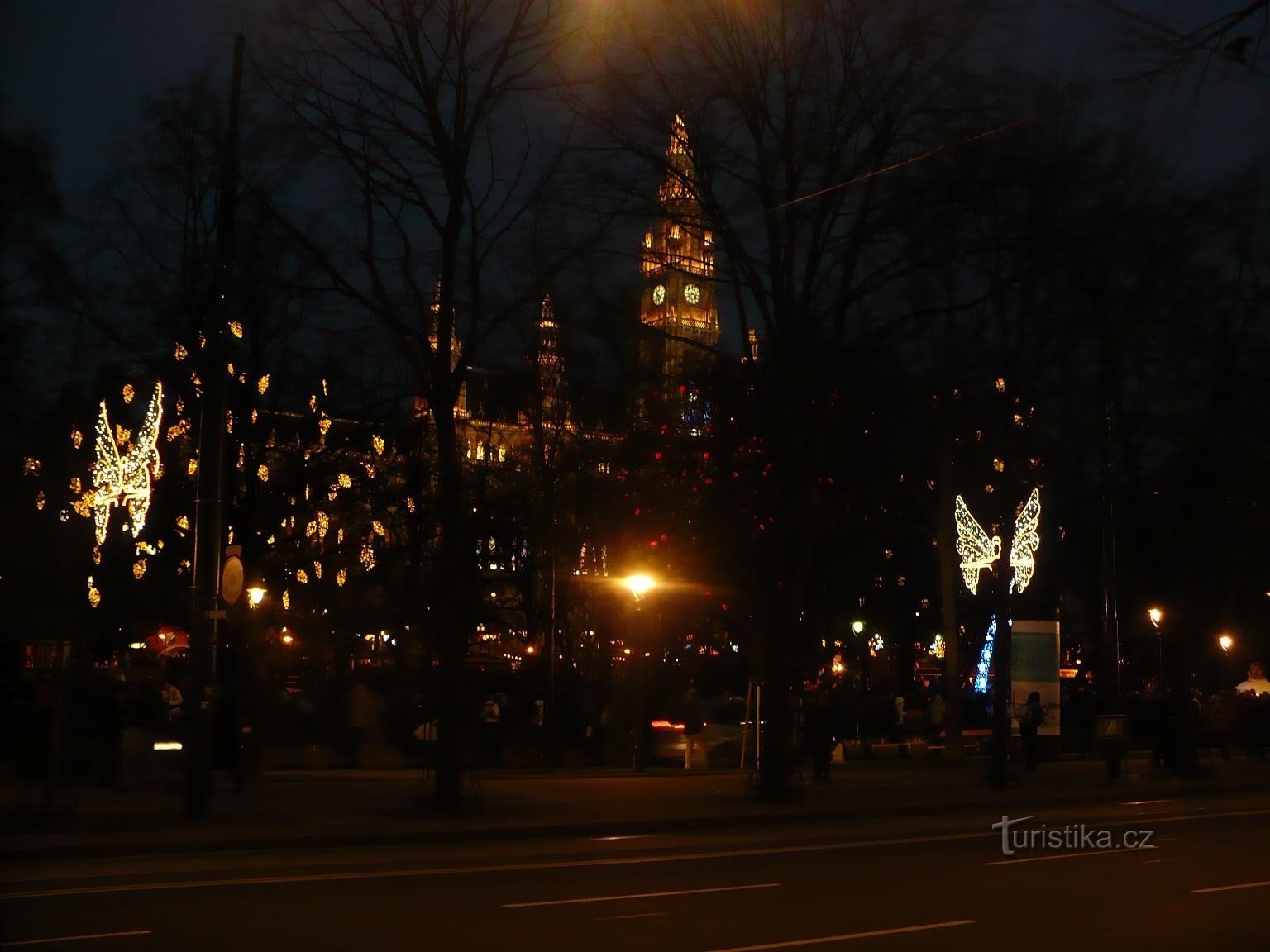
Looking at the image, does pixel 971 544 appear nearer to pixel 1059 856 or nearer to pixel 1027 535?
pixel 1027 535

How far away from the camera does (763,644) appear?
2480 cm

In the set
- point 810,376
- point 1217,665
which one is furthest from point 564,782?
point 1217,665

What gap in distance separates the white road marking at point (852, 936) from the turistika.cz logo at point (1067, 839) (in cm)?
570

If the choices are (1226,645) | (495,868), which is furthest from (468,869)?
(1226,645)

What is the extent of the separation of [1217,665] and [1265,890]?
53242mm

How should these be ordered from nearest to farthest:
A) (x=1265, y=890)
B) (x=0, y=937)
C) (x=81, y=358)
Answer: (x=0, y=937)
(x=1265, y=890)
(x=81, y=358)

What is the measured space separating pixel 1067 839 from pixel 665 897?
7.63 m

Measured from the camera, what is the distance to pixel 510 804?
70.6ft

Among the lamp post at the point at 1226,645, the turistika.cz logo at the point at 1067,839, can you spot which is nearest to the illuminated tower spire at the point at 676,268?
the turistika.cz logo at the point at 1067,839

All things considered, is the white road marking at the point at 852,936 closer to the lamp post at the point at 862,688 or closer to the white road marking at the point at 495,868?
the white road marking at the point at 495,868

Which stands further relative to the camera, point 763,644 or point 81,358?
point 81,358

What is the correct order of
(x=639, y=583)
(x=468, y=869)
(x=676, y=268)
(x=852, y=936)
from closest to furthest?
(x=852, y=936)
(x=468, y=869)
(x=676, y=268)
(x=639, y=583)

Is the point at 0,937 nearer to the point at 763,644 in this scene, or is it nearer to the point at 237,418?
the point at 763,644

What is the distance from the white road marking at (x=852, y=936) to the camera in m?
10.3
